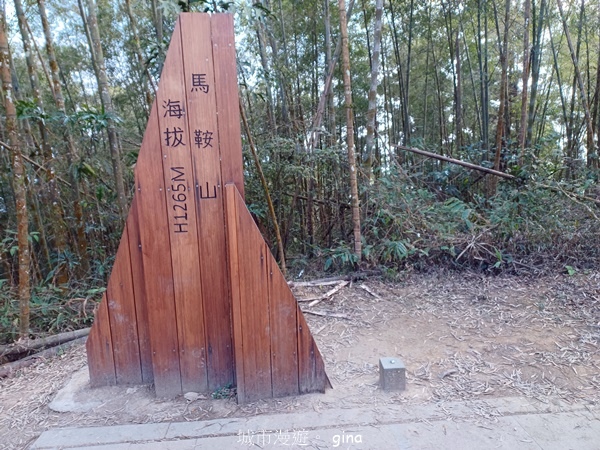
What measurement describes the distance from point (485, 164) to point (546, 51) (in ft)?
17.4

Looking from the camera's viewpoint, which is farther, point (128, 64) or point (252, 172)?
point (128, 64)

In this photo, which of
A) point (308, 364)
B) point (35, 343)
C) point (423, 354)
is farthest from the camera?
point (35, 343)

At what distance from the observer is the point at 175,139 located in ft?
6.64

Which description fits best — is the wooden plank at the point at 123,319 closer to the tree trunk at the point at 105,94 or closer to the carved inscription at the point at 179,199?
the carved inscription at the point at 179,199

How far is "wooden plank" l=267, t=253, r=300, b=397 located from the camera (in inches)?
81.5

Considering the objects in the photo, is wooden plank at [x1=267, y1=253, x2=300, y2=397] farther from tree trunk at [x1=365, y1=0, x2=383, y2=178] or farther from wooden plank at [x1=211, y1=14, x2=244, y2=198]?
tree trunk at [x1=365, y1=0, x2=383, y2=178]

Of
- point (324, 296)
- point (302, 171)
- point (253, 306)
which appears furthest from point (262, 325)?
point (302, 171)

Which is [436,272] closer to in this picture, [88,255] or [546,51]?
[88,255]

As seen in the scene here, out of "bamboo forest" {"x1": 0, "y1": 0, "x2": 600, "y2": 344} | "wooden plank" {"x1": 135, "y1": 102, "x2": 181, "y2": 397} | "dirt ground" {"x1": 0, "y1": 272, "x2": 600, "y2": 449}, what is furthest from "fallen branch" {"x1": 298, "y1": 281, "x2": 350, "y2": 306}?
"wooden plank" {"x1": 135, "y1": 102, "x2": 181, "y2": 397}

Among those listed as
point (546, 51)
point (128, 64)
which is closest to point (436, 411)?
point (128, 64)

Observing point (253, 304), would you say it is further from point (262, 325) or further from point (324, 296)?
point (324, 296)

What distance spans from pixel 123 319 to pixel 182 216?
726 mm

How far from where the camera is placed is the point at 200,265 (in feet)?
6.89

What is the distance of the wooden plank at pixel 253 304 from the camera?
79.6 inches
